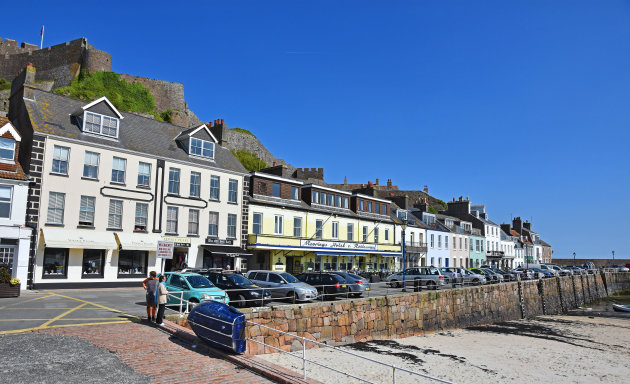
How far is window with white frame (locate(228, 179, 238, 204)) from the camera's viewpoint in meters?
34.4

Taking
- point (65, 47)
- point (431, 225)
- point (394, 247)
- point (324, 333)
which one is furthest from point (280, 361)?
point (65, 47)

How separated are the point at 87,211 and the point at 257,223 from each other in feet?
42.8

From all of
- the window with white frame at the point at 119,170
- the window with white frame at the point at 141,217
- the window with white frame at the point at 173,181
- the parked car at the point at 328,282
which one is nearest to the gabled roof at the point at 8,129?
the window with white frame at the point at 119,170

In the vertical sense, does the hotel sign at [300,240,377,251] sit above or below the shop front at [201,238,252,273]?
above

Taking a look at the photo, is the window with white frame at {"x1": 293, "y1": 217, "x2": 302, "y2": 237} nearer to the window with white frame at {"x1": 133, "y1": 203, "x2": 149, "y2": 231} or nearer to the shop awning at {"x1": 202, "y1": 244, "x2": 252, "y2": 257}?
the shop awning at {"x1": 202, "y1": 244, "x2": 252, "y2": 257}

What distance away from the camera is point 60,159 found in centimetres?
2598

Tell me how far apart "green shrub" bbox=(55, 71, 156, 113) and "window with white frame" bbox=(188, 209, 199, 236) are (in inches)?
1492

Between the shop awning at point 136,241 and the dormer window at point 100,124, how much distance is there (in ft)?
21.9

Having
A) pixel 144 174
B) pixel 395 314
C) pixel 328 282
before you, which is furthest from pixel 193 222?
pixel 395 314

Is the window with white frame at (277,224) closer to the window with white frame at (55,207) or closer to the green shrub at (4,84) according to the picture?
the window with white frame at (55,207)

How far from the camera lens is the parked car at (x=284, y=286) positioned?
21.1m

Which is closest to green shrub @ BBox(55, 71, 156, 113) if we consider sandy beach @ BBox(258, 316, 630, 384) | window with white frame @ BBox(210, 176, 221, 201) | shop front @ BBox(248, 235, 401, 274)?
window with white frame @ BBox(210, 176, 221, 201)

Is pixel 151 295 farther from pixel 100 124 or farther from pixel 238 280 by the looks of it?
pixel 100 124

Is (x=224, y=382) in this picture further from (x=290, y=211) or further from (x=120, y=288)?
(x=290, y=211)
